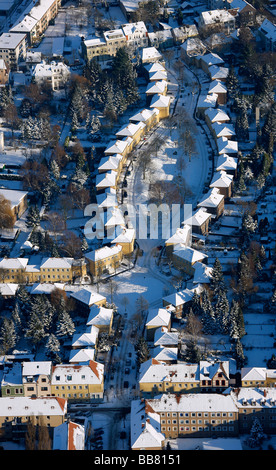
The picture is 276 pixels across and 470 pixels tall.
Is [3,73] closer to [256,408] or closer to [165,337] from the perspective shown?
[165,337]

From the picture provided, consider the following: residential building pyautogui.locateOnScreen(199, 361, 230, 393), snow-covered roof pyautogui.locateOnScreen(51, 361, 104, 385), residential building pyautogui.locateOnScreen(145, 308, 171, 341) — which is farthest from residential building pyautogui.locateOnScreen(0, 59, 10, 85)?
residential building pyautogui.locateOnScreen(199, 361, 230, 393)

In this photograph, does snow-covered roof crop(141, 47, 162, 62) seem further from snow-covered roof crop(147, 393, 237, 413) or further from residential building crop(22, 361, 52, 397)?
snow-covered roof crop(147, 393, 237, 413)

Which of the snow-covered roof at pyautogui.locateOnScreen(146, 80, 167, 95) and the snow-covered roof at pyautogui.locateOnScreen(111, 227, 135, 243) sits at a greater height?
the snow-covered roof at pyautogui.locateOnScreen(146, 80, 167, 95)

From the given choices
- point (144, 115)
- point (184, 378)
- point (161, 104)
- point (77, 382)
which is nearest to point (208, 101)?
point (161, 104)

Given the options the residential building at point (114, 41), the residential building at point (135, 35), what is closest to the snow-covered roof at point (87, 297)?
the residential building at point (114, 41)

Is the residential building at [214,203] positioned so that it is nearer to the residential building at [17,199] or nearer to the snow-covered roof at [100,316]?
the residential building at [17,199]
